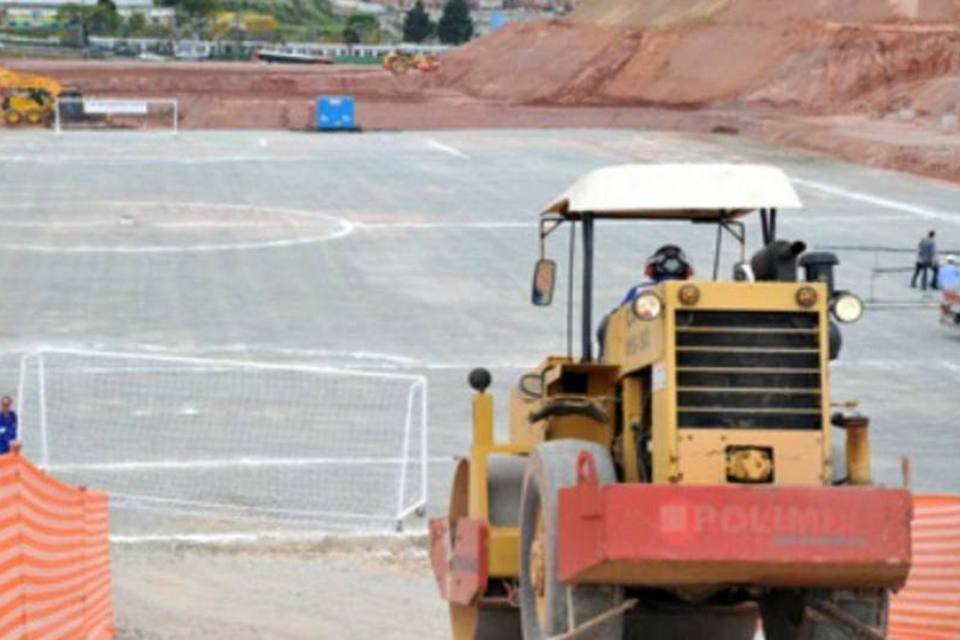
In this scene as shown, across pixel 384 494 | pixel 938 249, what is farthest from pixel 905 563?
pixel 938 249

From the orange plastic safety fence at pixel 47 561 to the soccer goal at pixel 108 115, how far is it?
2915 inches

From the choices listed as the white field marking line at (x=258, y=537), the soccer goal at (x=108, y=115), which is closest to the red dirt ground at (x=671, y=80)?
the soccer goal at (x=108, y=115)

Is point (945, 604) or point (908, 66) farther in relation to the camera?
point (908, 66)

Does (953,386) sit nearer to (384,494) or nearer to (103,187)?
(384,494)

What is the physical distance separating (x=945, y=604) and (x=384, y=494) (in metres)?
10.0

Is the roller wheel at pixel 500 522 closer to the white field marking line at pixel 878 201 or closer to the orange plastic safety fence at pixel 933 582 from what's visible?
the orange plastic safety fence at pixel 933 582

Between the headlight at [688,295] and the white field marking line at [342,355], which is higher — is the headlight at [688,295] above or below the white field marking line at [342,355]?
above

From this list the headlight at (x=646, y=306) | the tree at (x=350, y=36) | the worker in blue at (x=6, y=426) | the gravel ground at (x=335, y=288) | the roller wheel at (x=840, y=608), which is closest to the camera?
the headlight at (x=646, y=306)

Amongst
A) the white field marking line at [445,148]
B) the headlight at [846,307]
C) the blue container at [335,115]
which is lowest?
the white field marking line at [445,148]

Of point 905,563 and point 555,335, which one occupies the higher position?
point 905,563

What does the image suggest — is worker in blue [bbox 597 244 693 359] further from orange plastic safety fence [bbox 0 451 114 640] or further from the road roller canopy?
orange plastic safety fence [bbox 0 451 114 640]

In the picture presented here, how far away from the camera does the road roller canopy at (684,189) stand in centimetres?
1245

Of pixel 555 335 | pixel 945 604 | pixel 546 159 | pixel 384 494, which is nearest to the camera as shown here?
pixel 945 604

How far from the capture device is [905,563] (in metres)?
11.0
